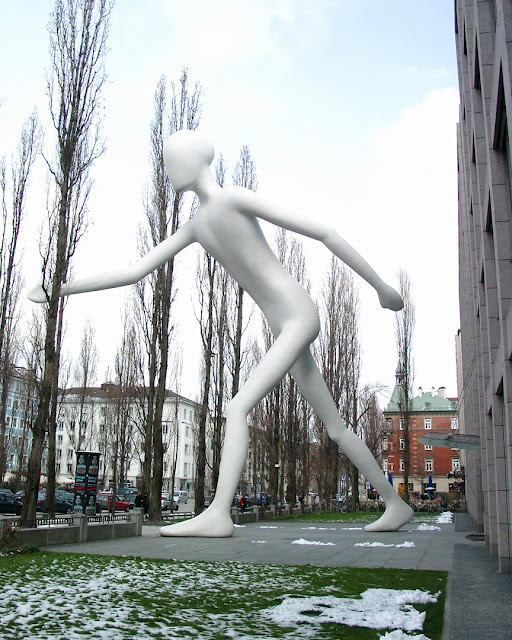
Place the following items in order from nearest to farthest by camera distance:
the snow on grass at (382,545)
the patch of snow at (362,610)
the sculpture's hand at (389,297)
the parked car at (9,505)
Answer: the patch of snow at (362,610), the sculpture's hand at (389,297), the snow on grass at (382,545), the parked car at (9,505)

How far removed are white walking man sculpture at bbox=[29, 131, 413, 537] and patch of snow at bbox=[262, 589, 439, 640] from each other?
0.79m

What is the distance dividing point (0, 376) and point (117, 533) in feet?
50.9

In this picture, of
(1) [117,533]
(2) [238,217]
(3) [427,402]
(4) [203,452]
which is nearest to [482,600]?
(2) [238,217]

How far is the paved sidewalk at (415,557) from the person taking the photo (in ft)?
15.5

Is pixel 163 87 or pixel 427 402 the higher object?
pixel 163 87

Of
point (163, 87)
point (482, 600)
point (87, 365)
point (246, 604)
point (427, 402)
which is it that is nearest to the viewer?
point (246, 604)

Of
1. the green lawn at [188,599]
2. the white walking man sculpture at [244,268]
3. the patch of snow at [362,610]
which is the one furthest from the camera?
the white walking man sculpture at [244,268]

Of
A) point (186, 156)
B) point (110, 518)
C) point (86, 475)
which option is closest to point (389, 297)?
point (186, 156)

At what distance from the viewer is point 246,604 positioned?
513 cm

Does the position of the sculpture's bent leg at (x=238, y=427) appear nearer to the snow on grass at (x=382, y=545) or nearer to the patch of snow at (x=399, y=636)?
the patch of snow at (x=399, y=636)

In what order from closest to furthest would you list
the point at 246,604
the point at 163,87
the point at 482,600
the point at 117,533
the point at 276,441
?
the point at 246,604 → the point at 482,600 → the point at 117,533 → the point at 163,87 → the point at 276,441

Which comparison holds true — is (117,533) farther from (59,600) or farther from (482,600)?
(482,600)

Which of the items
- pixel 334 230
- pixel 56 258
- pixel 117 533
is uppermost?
pixel 56 258

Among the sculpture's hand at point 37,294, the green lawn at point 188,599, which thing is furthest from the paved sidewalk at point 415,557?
the sculpture's hand at point 37,294
